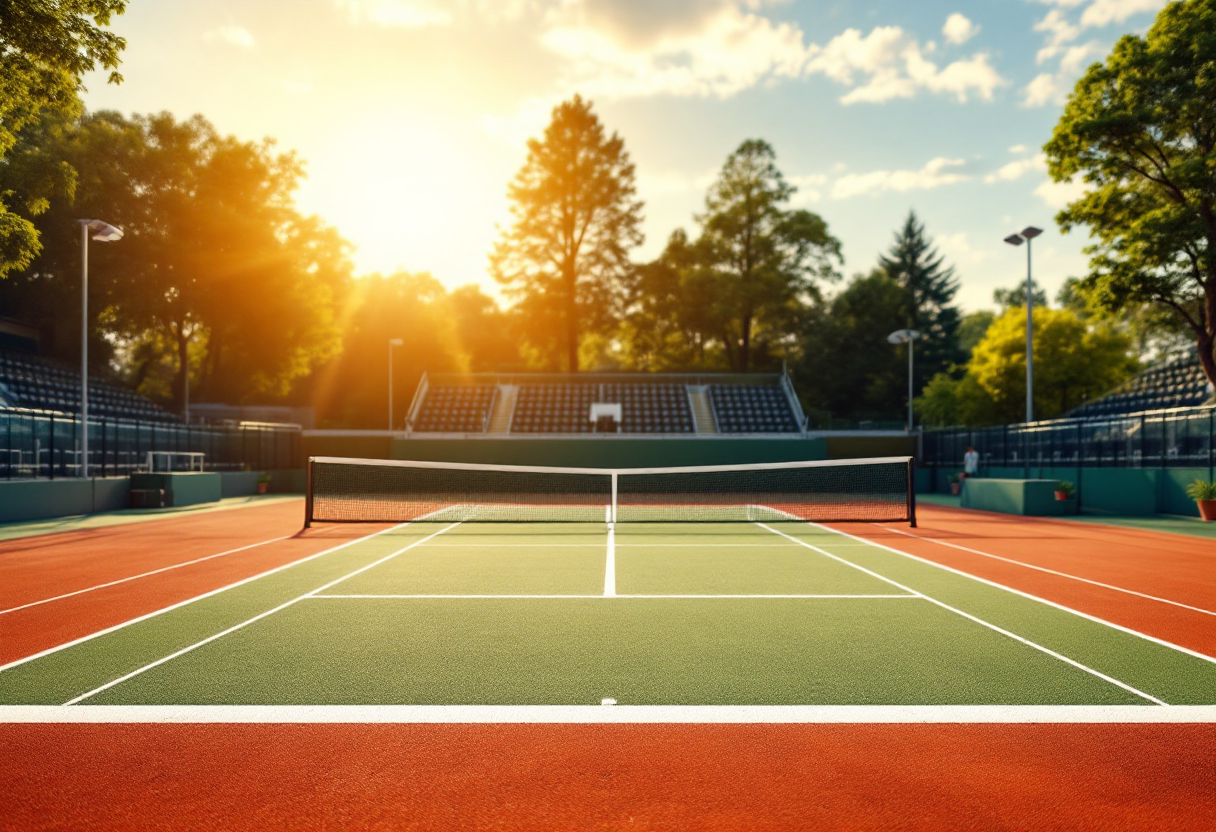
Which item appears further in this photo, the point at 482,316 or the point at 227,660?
the point at 482,316

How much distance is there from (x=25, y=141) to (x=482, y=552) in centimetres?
3515

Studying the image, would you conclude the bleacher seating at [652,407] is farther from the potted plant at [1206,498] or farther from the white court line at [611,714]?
the white court line at [611,714]

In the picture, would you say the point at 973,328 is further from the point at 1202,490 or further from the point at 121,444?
the point at 121,444

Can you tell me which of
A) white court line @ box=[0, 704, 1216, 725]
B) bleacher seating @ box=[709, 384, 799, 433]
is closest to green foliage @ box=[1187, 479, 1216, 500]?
white court line @ box=[0, 704, 1216, 725]

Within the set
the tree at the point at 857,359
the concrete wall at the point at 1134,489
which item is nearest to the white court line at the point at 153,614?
the concrete wall at the point at 1134,489

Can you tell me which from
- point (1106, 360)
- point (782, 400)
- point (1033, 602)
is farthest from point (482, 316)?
point (1033, 602)

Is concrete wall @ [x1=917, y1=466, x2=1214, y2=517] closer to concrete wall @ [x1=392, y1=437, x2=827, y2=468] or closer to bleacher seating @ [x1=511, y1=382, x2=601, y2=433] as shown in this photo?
concrete wall @ [x1=392, y1=437, x2=827, y2=468]

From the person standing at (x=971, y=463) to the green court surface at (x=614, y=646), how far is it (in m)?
20.5

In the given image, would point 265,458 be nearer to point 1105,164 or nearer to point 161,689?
point 161,689

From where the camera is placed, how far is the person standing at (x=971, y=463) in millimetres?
28828

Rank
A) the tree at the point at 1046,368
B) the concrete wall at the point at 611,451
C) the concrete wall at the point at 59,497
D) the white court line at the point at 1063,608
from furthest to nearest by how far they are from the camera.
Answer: the tree at the point at 1046,368
the concrete wall at the point at 611,451
the concrete wall at the point at 59,497
the white court line at the point at 1063,608

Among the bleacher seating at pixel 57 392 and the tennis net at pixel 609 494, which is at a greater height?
the bleacher seating at pixel 57 392

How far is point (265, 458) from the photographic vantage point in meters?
33.0

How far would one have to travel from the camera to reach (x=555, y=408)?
38969mm
